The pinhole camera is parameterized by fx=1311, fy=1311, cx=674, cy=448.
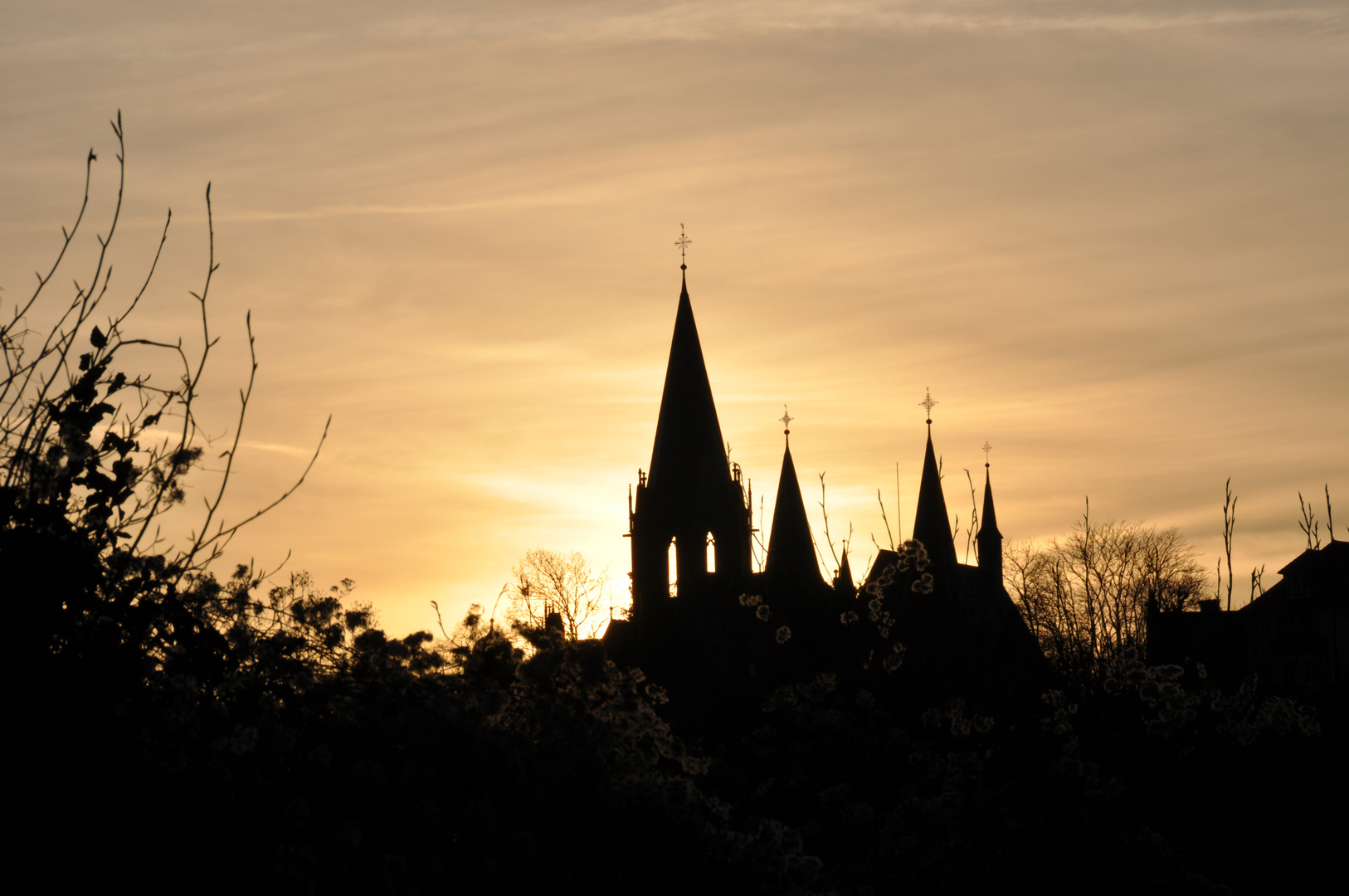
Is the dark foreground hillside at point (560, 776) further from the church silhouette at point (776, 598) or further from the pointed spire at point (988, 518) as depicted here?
the pointed spire at point (988, 518)

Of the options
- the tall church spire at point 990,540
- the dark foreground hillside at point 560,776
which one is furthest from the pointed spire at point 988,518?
the dark foreground hillside at point 560,776

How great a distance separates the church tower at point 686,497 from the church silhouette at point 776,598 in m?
0.04

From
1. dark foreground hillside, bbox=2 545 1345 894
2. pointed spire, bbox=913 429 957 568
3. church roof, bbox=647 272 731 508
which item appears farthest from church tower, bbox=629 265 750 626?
dark foreground hillside, bbox=2 545 1345 894

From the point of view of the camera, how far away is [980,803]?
749 cm

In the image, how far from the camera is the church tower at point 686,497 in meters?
39.9

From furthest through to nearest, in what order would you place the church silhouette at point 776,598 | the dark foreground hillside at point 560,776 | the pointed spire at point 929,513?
Answer: the pointed spire at point 929,513, the church silhouette at point 776,598, the dark foreground hillside at point 560,776

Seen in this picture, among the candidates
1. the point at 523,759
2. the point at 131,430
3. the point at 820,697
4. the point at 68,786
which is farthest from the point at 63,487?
the point at 820,697

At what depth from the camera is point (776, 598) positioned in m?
14.8

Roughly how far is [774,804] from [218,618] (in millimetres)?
3675

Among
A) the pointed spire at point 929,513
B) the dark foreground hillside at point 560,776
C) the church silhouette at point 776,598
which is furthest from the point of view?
the pointed spire at point 929,513

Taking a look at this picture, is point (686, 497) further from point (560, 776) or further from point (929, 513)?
point (560, 776)

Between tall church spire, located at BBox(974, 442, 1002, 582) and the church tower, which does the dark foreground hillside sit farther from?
tall church spire, located at BBox(974, 442, 1002, 582)

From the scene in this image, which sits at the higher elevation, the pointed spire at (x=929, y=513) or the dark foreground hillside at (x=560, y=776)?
the pointed spire at (x=929, y=513)

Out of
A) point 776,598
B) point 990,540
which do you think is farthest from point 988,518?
point 776,598
